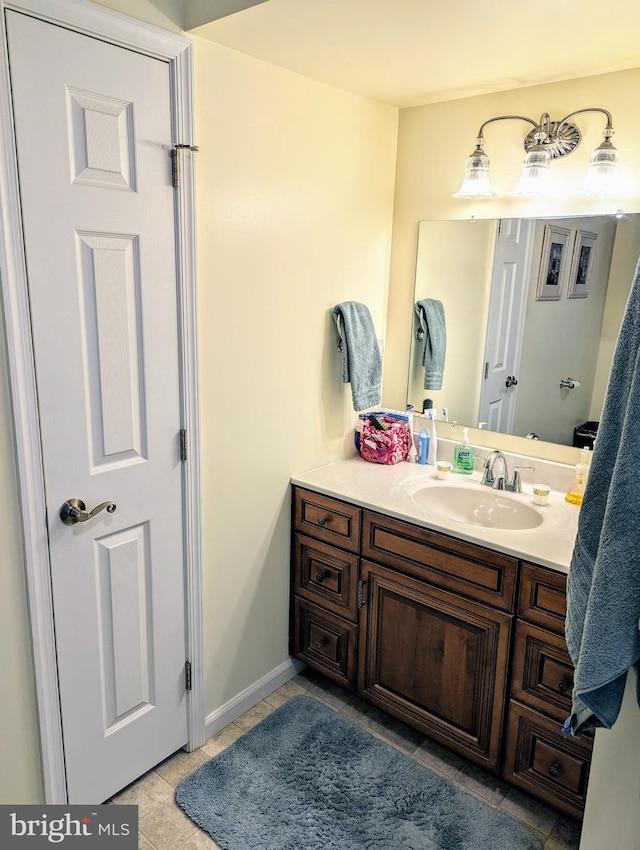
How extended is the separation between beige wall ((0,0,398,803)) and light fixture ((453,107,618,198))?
16.3 inches

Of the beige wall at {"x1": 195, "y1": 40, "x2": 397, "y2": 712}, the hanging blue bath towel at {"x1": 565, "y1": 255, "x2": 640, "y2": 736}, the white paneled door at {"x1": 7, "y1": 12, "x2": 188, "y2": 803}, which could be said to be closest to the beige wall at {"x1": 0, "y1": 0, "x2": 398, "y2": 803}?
the beige wall at {"x1": 195, "y1": 40, "x2": 397, "y2": 712}

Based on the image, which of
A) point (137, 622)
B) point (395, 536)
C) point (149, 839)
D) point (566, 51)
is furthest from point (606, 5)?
point (149, 839)

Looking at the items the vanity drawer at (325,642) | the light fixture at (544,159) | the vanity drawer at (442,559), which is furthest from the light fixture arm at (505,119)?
the vanity drawer at (325,642)

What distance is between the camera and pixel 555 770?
1.76m

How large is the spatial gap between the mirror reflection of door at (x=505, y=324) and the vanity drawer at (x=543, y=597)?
0.72 m

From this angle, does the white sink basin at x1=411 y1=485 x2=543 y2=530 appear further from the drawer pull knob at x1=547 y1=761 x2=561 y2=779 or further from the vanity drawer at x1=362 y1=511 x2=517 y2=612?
the drawer pull knob at x1=547 y1=761 x2=561 y2=779

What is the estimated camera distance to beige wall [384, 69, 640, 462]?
1905mm

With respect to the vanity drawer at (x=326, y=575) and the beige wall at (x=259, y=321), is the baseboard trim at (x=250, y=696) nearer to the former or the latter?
the beige wall at (x=259, y=321)

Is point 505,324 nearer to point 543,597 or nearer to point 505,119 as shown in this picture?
point 505,119

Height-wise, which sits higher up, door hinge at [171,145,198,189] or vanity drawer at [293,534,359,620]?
door hinge at [171,145,198,189]

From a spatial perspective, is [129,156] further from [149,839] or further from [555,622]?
[149,839]

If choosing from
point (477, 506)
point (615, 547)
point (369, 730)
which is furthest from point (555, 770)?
point (615, 547)

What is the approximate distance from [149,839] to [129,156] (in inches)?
74.2

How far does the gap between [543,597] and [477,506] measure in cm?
53
